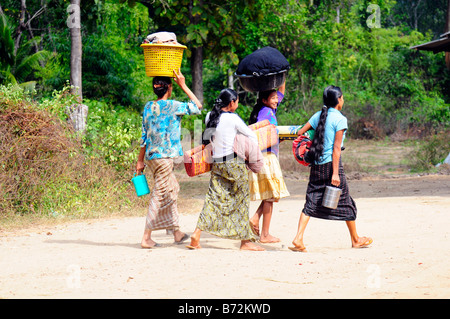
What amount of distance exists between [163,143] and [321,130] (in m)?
1.54

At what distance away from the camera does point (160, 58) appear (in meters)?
6.29

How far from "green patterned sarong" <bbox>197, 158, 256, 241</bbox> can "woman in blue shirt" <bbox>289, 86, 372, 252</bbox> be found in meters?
0.57

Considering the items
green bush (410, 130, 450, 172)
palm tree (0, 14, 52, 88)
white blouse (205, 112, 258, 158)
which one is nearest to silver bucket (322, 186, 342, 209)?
white blouse (205, 112, 258, 158)

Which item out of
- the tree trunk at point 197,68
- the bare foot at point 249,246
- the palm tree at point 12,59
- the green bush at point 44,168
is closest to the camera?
the bare foot at point 249,246

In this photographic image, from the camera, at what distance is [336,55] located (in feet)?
82.4

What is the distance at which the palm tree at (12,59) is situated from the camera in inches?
647

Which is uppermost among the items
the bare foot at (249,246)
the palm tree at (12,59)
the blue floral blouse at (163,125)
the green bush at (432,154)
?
the blue floral blouse at (163,125)

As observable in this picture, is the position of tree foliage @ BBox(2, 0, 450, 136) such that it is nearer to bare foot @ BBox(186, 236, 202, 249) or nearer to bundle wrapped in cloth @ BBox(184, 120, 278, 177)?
bundle wrapped in cloth @ BBox(184, 120, 278, 177)

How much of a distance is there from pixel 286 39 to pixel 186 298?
1807cm

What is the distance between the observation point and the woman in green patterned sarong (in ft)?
20.1

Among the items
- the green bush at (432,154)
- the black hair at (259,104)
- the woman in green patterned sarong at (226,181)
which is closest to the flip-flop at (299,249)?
Answer: the woman in green patterned sarong at (226,181)

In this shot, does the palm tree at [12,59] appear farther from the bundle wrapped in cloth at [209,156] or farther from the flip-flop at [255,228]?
the bundle wrapped in cloth at [209,156]

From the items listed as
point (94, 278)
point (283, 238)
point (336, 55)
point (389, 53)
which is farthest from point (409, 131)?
point (94, 278)

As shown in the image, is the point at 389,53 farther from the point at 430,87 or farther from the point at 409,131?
the point at 409,131
